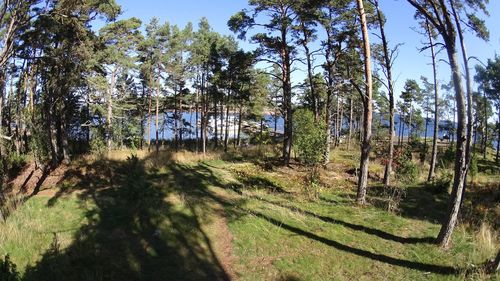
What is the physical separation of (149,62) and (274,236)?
29.3 meters

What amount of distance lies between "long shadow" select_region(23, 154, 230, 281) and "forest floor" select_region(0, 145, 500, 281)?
0.03m

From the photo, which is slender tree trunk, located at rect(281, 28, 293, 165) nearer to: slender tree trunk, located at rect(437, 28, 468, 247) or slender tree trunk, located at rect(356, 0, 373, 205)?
slender tree trunk, located at rect(356, 0, 373, 205)

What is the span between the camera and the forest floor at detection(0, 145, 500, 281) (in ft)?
28.5

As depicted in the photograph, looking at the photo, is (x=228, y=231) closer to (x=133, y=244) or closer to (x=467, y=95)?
(x=133, y=244)

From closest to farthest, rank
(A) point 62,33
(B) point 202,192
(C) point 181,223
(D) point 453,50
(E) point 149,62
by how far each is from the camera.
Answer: (D) point 453,50
(C) point 181,223
(B) point 202,192
(A) point 62,33
(E) point 149,62

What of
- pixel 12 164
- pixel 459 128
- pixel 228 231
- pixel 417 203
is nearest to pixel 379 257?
pixel 459 128

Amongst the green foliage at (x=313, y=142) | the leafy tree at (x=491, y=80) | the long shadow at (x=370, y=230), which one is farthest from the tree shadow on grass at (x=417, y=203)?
the leafy tree at (x=491, y=80)

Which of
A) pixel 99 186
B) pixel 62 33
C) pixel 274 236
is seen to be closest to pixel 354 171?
pixel 274 236

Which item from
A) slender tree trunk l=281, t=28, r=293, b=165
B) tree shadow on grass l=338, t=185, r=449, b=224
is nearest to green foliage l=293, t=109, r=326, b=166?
tree shadow on grass l=338, t=185, r=449, b=224

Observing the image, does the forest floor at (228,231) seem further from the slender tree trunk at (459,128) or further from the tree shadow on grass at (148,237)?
the slender tree trunk at (459,128)

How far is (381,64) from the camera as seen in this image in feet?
61.3

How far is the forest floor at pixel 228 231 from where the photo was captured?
8.69 m

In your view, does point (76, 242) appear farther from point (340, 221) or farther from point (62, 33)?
point (62, 33)

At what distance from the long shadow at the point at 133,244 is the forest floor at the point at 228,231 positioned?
0.10 ft
